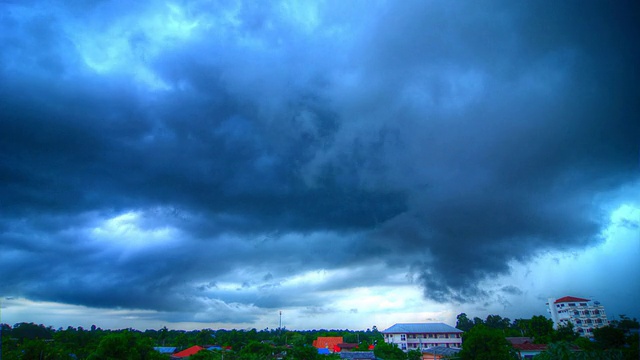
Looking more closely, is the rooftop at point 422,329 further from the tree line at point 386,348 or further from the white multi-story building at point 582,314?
the white multi-story building at point 582,314

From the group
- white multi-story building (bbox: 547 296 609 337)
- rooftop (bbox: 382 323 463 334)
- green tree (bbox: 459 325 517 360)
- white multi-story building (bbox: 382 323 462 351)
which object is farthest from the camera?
white multi-story building (bbox: 547 296 609 337)

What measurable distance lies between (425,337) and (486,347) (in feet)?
197

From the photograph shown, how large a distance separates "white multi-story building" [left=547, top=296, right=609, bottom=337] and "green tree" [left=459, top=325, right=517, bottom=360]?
105046 mm

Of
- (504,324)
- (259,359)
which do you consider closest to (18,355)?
(259,359)

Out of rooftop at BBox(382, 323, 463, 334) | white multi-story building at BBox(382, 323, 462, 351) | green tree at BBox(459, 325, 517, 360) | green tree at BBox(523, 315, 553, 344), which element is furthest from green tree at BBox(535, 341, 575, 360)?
rooftop at BBox(382, 323, 463, 334)

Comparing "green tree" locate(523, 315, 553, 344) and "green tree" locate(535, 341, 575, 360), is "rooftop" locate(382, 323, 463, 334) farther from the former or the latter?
"green tree" locate(535, 341, 575, 360)

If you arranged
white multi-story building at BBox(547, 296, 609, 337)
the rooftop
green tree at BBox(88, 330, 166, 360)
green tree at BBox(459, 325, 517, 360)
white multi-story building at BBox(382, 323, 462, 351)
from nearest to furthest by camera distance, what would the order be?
green tree at BBox(88, 330, 166, 360)
green tree at BBox(459, 325, 517, 360)
white multi-story building at BBox(382, 323, 462, 351)
the rooftop
white multi-story building at BBox(547, 296, 609, 337)

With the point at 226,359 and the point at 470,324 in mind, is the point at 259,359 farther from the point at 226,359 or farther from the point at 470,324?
the point at 470,324

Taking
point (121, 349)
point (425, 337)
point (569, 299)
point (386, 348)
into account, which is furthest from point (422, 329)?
point (121, 349)

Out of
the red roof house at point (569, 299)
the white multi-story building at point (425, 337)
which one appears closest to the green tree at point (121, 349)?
the white multi-story building at point (425, 337)

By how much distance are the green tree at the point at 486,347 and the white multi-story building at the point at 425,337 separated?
54.6 m

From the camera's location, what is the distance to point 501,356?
57531mm

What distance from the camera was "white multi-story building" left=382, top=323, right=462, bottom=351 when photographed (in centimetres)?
11338

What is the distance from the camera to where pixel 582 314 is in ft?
470
